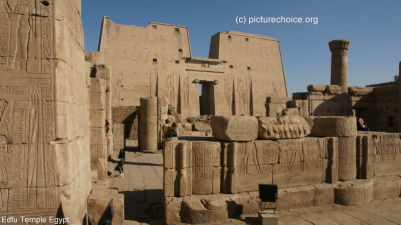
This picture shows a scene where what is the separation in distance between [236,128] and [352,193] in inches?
110

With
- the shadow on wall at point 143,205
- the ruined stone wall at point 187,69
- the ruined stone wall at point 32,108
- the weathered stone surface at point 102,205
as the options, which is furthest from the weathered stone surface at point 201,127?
the ruined stone wall at point 32,108

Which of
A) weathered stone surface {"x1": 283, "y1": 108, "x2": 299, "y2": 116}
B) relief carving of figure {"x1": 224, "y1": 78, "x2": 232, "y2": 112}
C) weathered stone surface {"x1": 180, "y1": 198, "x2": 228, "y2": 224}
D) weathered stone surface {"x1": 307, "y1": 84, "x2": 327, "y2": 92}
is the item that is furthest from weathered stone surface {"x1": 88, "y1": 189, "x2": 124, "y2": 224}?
relief carving of figure {"x1": 224, "y1": 78, "x2": 232, "y2": 112}

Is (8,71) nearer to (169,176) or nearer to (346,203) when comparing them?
(169,176)

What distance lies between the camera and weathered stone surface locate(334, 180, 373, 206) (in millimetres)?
5316

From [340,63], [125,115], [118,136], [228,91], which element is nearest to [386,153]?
[118,136]

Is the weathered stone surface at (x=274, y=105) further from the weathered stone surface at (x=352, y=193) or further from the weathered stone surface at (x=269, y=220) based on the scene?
the weathered stone surface at (x=269, y=220)

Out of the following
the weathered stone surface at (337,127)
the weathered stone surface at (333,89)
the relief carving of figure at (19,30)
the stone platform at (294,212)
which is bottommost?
the stone platform at (294,212)

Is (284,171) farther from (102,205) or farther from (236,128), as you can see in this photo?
(102,205)

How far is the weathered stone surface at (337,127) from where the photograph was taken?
5668mm

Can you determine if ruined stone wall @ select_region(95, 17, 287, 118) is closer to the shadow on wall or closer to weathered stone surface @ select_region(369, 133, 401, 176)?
the shadow on wall

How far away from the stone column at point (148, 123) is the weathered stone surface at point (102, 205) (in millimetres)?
6941

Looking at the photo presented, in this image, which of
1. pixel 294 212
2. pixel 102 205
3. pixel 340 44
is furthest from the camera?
pixel 340 44

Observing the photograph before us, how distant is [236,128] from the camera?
4844mm

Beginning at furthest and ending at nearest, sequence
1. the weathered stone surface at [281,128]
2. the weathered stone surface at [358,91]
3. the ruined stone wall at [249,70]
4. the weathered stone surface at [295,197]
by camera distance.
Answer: the ruined stone wall at [249,70], the weathered stone surface at [358,91], the weathered stone surface at [281,128], the weathered stone surface at [295,197]
